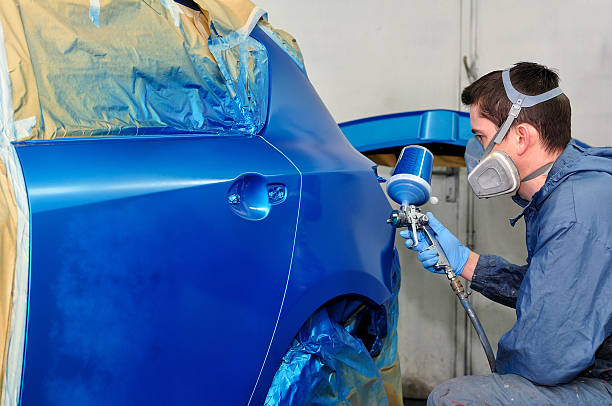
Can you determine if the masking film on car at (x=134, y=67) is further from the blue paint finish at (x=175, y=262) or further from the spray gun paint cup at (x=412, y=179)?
the spray gun paint cup at (x=412, y=179)

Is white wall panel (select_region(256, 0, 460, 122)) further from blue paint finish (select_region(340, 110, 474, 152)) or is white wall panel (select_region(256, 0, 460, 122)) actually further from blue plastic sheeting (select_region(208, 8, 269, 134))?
blue plastic sheeting (select_region(208, 8, 269, 134))

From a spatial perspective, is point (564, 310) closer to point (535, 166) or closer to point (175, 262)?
point (535, 166)

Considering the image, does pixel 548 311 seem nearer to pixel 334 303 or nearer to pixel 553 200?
pixel 553 200

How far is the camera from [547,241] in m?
1.46

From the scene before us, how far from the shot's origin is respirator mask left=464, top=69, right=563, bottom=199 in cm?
165

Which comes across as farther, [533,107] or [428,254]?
[428,254]

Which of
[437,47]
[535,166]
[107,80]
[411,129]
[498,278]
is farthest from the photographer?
[437,47]

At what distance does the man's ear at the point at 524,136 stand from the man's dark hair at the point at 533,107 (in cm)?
1

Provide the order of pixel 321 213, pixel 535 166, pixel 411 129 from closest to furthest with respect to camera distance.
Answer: pixel 321 213, pixel 535 166, pixel 411 129

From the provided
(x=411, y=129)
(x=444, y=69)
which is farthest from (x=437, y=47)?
(x=411, y=129)

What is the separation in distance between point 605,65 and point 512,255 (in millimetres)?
1269

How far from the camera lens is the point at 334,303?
153cm

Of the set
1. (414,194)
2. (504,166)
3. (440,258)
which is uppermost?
(504,166)

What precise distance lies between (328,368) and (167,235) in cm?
56
